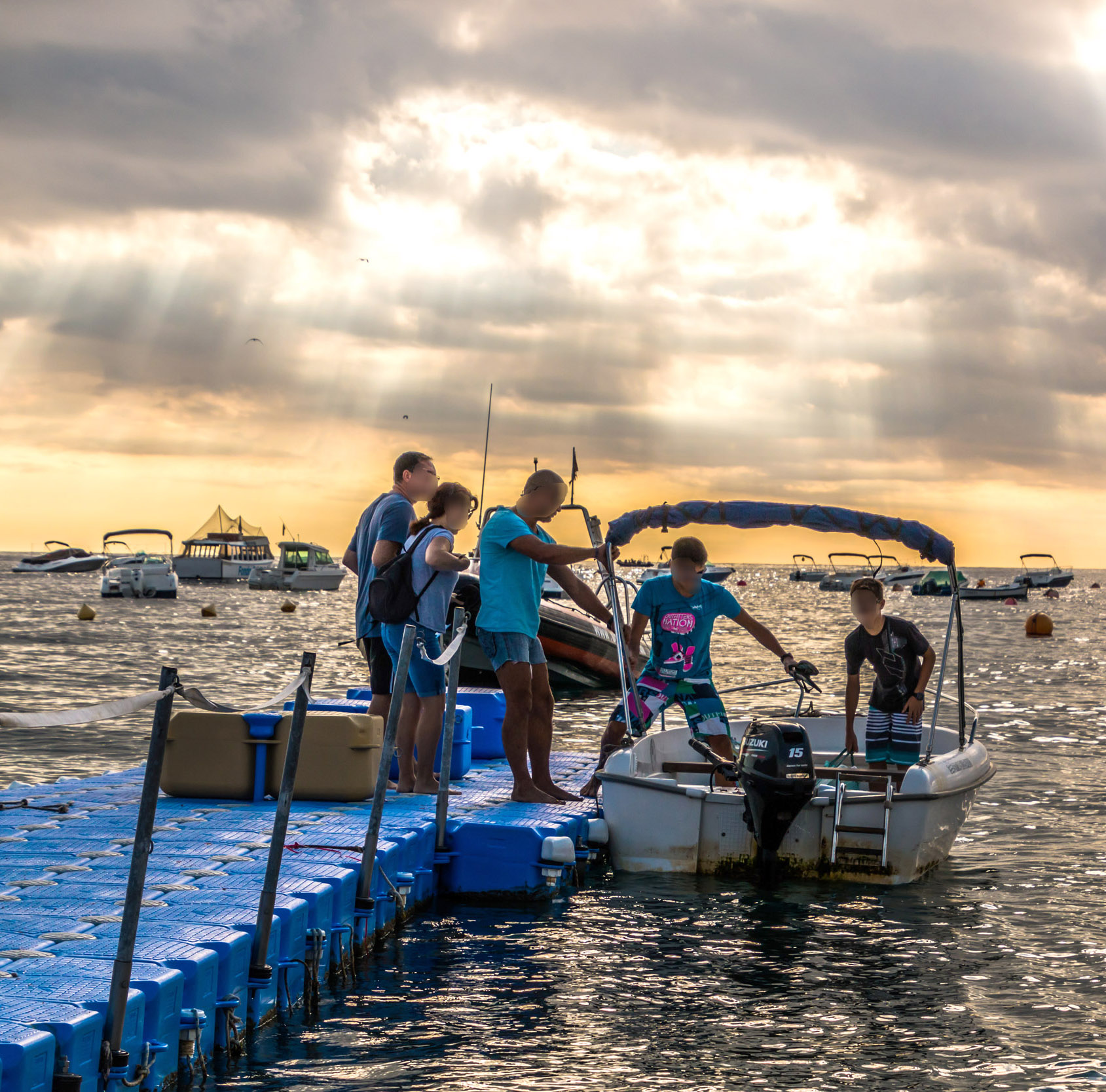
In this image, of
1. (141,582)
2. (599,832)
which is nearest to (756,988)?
(599,832)

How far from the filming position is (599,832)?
8.24m

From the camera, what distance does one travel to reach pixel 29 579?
460 ft

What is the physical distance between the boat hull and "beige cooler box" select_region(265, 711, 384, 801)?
Result: 1.52 m

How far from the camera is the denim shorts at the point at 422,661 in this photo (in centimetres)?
792

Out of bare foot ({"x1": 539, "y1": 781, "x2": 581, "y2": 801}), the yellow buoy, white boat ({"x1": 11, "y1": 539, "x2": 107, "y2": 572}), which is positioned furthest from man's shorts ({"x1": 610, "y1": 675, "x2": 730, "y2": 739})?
white boat ({"x1": 11, "y1": 539, "x2": 107, "y2": 572})

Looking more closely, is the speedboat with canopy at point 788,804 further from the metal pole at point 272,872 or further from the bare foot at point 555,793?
the metal pole at point 272,872

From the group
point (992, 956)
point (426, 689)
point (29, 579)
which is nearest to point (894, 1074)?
point (992, 956)

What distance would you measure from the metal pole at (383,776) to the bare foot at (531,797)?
7.50 feet

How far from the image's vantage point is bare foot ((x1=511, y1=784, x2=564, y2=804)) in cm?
870

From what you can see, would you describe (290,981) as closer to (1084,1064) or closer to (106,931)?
(106,931)

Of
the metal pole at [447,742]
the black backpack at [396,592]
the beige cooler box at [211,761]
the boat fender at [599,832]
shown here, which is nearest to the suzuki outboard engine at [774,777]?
the boat fender at [599,832]

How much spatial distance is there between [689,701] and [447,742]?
6.74 feet

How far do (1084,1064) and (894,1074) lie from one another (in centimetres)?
91

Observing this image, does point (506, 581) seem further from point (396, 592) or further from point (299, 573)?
point (299, 573)
